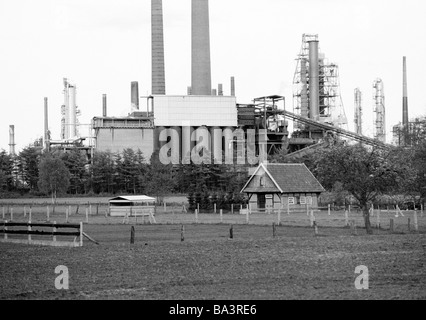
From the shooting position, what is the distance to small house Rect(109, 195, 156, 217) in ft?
223

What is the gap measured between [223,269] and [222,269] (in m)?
0.03

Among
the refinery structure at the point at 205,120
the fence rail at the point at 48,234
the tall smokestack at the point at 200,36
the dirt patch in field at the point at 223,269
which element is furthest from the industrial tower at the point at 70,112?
the dirt patch in field at the point at 223,269

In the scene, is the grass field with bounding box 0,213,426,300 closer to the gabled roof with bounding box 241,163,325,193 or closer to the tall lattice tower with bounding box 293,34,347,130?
the gabled roof with bounding box 241,163,325,193

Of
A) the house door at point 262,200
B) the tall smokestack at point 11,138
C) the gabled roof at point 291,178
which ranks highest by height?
the tall smokestack at point 11,138

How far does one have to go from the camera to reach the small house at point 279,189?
82.6 m

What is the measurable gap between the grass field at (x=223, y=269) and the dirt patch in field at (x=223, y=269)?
2cm

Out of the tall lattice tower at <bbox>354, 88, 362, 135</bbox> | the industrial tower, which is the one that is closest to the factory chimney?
the industrial tower

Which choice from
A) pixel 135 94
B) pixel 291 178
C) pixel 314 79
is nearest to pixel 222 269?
pixel 291 178

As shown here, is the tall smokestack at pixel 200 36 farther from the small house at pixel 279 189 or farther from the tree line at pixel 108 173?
the small house at pixel 279 189
